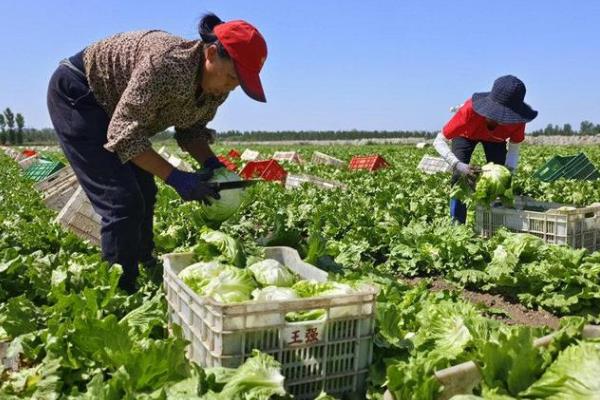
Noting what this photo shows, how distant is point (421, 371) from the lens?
7.79 feet

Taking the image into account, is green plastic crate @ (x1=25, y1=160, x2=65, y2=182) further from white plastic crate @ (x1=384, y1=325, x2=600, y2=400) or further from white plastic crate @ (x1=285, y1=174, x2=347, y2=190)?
white plastic crate @ (x1=384, y1=325, x2=600, y2=400)

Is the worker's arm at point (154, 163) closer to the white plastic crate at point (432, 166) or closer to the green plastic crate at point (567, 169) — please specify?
→ the green plastic crate at point (567, 169)

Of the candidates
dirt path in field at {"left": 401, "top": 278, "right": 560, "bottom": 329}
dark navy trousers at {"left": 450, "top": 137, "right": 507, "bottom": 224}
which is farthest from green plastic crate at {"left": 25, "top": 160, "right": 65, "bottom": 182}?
dirt path in field at {"left": 401, "top": 278, "right": 560, "bottom": 329}

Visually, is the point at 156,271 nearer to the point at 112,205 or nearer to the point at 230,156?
the point at 112,205

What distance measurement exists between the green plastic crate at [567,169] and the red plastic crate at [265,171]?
4843 millimetres

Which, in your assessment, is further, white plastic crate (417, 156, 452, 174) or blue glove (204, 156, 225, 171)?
white plastic crate (417, 156, 452, 174)

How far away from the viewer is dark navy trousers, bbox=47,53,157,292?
150 inches

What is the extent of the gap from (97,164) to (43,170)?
10.8 metres

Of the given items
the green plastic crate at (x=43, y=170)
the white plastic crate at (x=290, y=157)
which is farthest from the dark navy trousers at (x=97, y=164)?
the white plastic crate at (x=290, y=157)

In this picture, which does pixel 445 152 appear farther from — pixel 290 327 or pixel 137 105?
pixel 290 327

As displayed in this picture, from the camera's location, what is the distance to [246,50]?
10.4ft

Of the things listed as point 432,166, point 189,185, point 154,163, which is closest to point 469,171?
point 189,185

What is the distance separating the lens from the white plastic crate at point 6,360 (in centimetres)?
302

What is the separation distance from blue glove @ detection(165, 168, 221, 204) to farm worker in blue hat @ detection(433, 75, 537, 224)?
339cm
